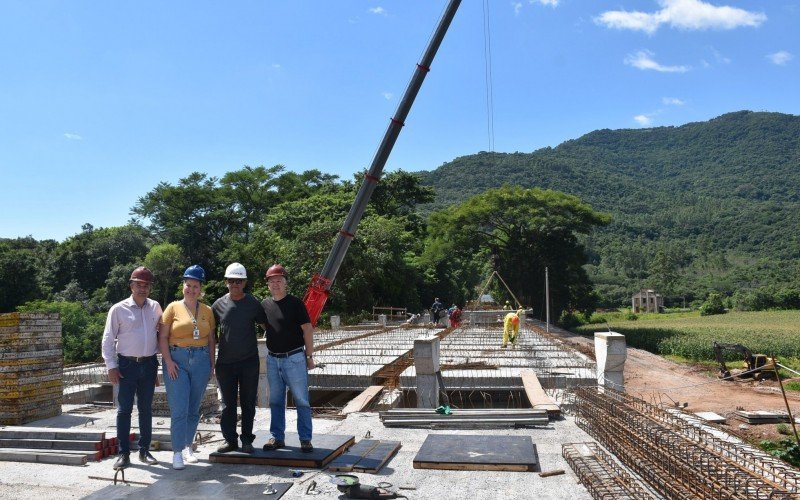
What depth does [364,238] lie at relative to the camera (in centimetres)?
3253

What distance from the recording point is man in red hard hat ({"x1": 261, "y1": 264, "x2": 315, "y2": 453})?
4.59 meters

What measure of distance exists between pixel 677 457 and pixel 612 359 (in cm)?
329

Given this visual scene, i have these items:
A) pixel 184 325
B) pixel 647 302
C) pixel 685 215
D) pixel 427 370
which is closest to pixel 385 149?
pixel 427 370

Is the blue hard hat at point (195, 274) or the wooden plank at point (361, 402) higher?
the blue hard hat at point (195, 274)

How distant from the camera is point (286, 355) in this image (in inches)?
182

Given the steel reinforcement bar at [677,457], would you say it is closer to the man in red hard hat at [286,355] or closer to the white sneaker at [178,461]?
the man in red hard hat at [286,355]

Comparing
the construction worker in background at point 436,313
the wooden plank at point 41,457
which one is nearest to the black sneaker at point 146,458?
the wooden plank at point 41,457

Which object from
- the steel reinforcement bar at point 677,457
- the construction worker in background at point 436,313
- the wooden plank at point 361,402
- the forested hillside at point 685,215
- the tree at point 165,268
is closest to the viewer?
the steel reinforcement bar at point 677,457

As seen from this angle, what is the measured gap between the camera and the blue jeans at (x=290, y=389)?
15.1 feet

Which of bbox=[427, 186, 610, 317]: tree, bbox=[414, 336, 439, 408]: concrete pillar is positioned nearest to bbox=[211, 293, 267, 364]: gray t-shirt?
bbox=[414, 336, 439, 408]: concrete pillar

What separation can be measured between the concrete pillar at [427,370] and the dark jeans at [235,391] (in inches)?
147

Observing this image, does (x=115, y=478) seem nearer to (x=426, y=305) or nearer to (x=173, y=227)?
(x=426, y=305)

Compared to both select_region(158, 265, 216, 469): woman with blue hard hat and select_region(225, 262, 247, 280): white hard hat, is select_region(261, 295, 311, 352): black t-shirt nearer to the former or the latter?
select_region(225, 262, 247, 280): white hard hat

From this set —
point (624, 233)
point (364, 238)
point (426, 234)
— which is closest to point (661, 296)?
point (624, 233)
